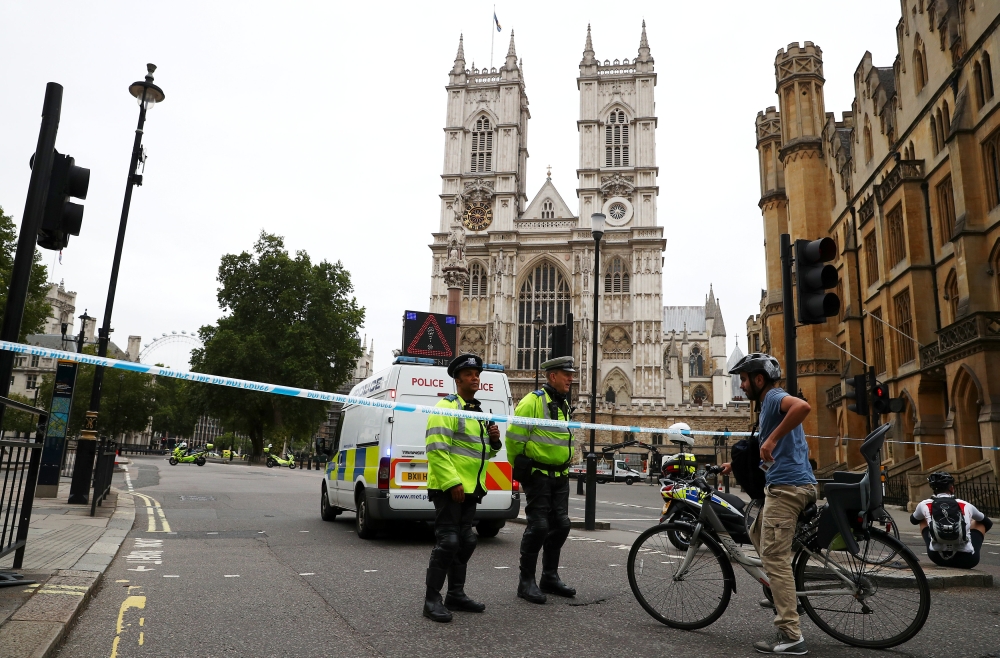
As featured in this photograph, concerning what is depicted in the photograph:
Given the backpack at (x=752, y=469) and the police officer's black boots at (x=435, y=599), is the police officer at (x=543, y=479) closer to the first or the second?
the police officer's black boots at (x=435, y=599)

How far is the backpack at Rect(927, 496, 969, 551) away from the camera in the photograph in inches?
288

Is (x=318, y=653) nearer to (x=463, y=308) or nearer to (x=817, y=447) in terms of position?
(x=817, y=447)

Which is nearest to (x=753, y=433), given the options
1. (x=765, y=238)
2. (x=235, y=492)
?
(x=235, y=492)

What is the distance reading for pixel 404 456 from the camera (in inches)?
343

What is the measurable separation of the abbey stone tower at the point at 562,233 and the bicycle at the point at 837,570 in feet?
176

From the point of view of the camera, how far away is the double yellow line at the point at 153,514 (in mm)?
9859

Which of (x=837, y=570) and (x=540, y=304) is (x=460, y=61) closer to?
(x=540, y=304)

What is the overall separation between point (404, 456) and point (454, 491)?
4.02 metres

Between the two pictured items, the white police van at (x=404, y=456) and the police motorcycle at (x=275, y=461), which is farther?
the police motorcycle at (x=275, y=461)

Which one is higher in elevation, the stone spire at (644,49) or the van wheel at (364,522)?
the stone spire at (644,49)

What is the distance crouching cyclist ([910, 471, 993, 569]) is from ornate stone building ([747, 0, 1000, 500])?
1027cm

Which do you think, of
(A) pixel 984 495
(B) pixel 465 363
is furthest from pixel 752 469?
(A) pixel 984 495

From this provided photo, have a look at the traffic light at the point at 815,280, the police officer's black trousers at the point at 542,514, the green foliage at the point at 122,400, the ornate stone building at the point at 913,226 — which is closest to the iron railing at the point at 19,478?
the police officer's black trousers at the point at 542,514

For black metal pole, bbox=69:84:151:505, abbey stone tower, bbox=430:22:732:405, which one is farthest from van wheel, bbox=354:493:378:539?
abbey stone tower, bbox=430:22:732:405
